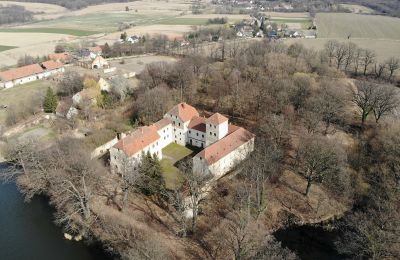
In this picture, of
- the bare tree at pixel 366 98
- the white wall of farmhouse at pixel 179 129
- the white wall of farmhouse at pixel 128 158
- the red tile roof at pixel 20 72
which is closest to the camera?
the white wall of farmhouse at pixel 128 158

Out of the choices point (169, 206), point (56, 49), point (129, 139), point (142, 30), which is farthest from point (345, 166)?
point (142, 30)

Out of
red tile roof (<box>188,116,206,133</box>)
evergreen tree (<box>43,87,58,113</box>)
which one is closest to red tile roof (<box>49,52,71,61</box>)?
evergreen tree (<box>43,87,58,113</box>)

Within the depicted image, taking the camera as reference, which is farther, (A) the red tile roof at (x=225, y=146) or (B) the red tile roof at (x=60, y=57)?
(B) the red tile roof at (x=60, y=57)

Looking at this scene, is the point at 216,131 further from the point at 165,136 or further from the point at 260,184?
the point at 260,184

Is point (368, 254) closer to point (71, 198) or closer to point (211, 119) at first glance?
point (211, 119)

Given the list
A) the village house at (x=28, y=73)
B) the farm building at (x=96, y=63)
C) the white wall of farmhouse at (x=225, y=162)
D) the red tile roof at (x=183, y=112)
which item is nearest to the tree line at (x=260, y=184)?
the white wall of farmhouse at (x=225, y=162)

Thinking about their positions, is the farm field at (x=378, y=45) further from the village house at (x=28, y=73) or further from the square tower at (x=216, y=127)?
the village house at (x=28, y=73)

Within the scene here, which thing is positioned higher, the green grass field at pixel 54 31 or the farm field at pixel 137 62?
the green grass field at pixel 54 31
